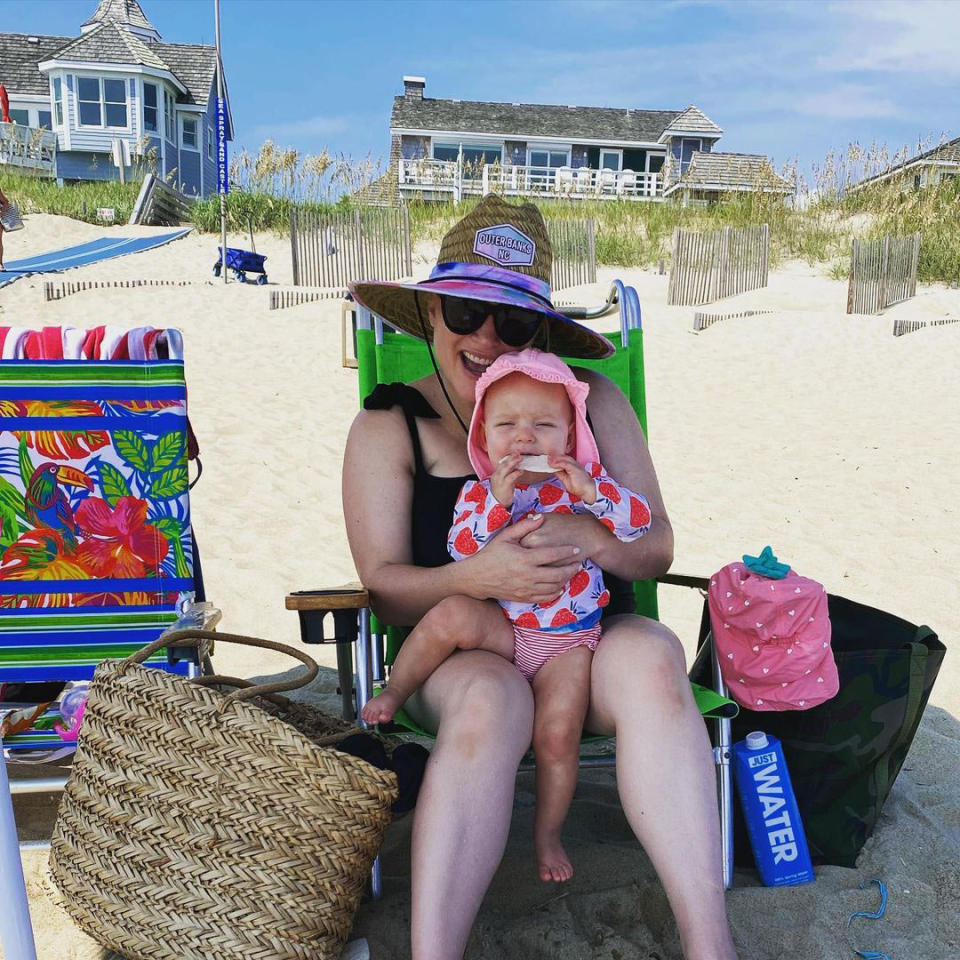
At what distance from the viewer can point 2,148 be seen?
26734 millimetres

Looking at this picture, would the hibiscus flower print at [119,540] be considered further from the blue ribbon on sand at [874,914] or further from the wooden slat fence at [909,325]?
the wooden slat fence at [909,325]

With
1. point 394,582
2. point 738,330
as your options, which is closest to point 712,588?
point 394,582

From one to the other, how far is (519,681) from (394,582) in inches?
16.3

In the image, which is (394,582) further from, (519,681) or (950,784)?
(950,784)

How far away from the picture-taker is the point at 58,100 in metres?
30.3

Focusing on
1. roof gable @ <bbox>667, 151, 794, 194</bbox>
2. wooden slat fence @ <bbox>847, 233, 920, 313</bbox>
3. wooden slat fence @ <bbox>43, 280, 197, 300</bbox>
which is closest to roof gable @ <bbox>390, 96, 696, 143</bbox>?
roof gable @ <bbox>667, 151, 794, 194</bbox>

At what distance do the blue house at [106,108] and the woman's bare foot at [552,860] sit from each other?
27.8 m

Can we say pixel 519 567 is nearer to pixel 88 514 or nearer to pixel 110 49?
pixel 88 514

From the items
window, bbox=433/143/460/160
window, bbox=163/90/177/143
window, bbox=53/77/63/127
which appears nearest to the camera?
window, bbox=53/77/63/127

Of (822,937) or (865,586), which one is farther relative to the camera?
(865,586)

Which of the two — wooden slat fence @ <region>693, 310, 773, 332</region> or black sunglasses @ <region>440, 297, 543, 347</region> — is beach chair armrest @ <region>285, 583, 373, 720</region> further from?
wooden slat fence @ <region>693, 310, 773, 332</region>

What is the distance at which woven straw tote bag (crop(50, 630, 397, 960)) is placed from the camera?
5.81 ft

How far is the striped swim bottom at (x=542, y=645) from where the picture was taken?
2164 mm

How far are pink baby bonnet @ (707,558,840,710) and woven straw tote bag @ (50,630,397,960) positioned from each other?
3.29ft
